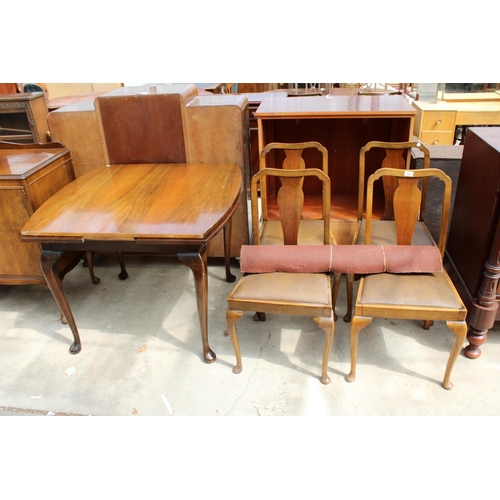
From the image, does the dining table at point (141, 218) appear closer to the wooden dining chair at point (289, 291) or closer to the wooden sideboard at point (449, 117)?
the wooden dining chair at point (289, 291)

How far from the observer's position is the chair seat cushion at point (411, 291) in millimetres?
1874

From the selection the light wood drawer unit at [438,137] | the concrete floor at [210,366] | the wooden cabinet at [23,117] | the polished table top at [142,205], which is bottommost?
the concrete floor at [210,366]

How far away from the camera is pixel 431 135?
4.45m

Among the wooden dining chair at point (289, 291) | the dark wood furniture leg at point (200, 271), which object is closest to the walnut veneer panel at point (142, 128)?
the wooden dining chair at point (289, 291)

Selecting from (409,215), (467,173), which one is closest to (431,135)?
(467,173)

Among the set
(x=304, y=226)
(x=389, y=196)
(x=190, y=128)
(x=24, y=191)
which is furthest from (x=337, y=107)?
(x=24, y=191)

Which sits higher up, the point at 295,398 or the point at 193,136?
the point at 193,136

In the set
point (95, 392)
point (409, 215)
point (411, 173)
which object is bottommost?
point (95, 392)

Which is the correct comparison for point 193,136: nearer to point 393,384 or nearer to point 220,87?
point 393,384

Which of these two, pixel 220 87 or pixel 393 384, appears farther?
pixel 220 87

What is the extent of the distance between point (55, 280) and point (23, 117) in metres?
2.20

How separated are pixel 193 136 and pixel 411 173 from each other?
1390 millimetres

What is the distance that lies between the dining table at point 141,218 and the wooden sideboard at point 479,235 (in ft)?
4.01

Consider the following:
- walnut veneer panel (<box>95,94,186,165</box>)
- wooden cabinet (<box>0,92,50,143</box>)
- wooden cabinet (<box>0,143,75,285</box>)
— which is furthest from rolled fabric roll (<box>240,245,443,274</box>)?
wooden cabinet (<box>0,92,50,143</box>)
